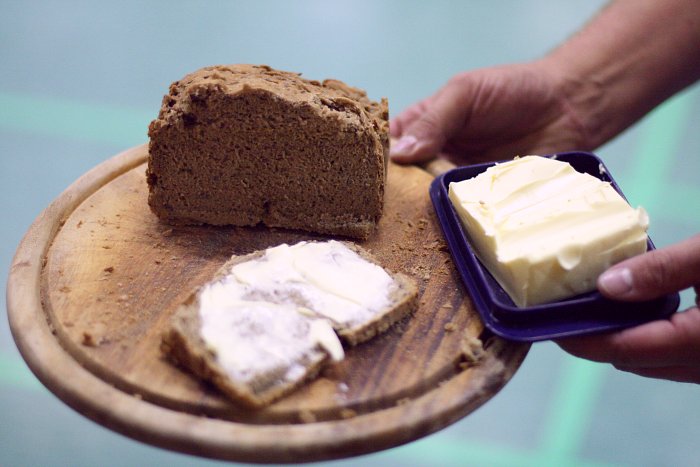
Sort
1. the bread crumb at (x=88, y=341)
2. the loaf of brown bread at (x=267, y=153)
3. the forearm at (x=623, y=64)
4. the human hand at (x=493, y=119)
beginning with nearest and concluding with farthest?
the bread crumb at (x=88, y=341) < the loaf of brown bread at (x=267, y=153) < the human hand at (x=493, y=119) < the forearm at (x=623, y=64)

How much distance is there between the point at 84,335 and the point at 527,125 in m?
3.06

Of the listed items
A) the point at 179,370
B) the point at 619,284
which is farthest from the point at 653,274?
the point at 179,370

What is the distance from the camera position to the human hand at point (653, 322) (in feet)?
8.39

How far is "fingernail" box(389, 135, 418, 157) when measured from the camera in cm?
372

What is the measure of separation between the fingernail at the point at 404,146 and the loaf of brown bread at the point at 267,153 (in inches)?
17.2

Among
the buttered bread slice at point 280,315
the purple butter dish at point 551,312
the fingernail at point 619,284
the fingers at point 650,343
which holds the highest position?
the buttered bread slice at point 280,315

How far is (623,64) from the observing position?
441 centimetres

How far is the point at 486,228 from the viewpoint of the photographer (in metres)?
2.78

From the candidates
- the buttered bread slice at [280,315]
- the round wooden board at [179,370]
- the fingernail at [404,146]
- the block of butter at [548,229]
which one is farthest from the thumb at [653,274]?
the fingernail at [404,146]

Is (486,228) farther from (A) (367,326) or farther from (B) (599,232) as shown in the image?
(A) (367,326)

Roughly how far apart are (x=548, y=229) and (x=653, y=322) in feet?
1.77

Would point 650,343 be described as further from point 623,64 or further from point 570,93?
point 623,64

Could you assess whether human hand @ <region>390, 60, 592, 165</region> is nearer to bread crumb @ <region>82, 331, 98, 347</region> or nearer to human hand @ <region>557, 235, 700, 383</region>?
human hand @ <region>557, 235, 700, 383</region>

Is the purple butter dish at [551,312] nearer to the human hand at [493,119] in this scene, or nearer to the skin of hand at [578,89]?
the human hand at [493,119]
